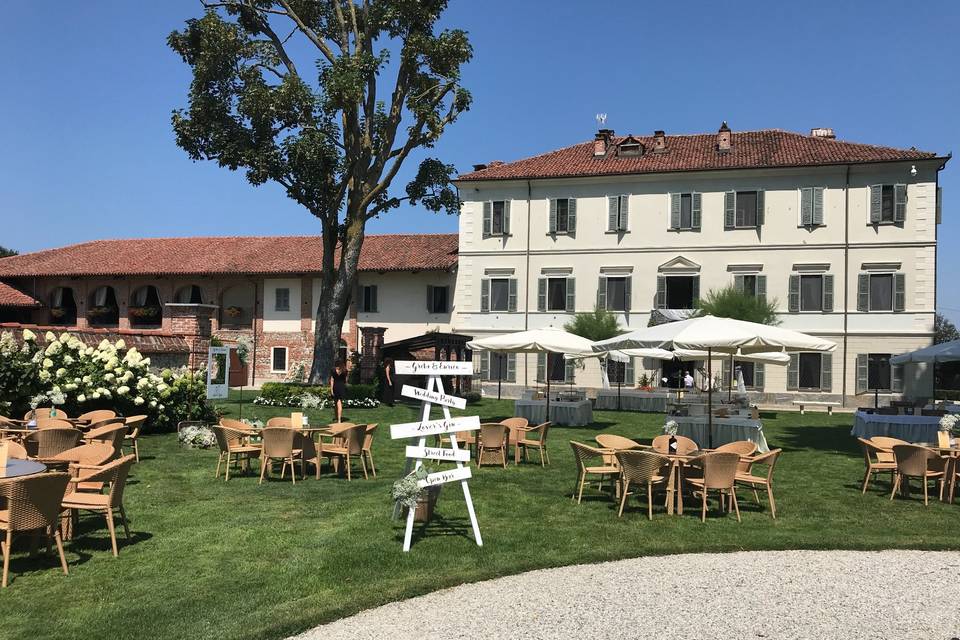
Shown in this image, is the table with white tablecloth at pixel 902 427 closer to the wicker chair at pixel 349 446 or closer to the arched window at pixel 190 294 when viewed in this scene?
the wicker chair at pixel 349 446

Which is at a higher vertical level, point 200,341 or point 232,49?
point 232,49

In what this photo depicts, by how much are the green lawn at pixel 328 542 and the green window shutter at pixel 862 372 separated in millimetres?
16853

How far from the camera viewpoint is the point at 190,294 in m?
34.6

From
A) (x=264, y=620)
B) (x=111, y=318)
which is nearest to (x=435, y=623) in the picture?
(x=264, y=620)

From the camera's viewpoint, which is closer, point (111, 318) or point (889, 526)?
point (889, 526)

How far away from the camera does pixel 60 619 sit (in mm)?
5098

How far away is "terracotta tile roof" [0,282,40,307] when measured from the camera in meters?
34.5

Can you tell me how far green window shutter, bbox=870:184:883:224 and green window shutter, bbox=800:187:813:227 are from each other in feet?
6.24

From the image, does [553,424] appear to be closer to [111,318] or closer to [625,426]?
[625,426]

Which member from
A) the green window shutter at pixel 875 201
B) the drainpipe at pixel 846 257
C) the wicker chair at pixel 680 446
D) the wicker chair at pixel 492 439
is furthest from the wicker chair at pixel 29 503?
the green window shutter at pixel 875 201

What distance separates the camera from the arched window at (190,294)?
34.4 m

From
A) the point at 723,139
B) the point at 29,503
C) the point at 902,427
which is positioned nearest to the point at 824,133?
the point at 723,139

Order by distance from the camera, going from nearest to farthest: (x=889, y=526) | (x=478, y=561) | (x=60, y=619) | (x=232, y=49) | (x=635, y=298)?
(x=60, y=619), (x=478, y=561), (x=889, y=526), (x=232, y=49), (x=635, y=298)

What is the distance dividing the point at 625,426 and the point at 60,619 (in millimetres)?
14910
